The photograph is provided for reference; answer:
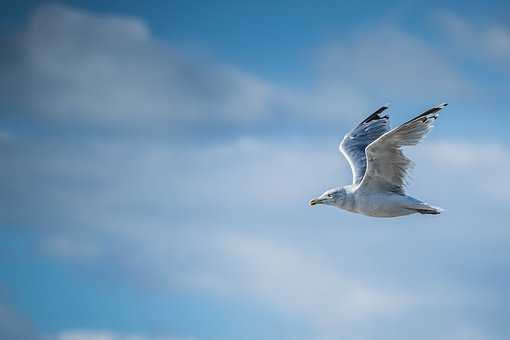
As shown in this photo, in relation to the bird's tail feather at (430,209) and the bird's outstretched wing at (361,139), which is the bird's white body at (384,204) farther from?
the bird's outstretched wing at (361,139)

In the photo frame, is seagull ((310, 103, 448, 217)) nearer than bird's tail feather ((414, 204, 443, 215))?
Yes

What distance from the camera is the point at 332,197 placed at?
20.3 meters

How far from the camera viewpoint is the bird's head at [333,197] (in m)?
20.0

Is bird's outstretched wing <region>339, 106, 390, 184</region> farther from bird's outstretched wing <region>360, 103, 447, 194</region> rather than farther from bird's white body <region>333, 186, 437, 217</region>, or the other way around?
bird's outstretched wing <region>360, 103, 447, 194</region>

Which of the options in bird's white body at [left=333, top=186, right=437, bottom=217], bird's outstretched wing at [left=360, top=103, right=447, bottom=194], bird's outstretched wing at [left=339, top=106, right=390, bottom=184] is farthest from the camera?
bird's outstretched wing at [left=339, top=106, right=390, bottom=184]

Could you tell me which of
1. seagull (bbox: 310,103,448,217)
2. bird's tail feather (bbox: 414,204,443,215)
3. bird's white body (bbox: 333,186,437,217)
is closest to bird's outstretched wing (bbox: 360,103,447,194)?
seagull (bbox: 310,103,448,217)

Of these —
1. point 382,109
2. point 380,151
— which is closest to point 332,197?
point 380,151

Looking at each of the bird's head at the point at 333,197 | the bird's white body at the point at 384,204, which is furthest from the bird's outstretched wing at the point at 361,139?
the bird's white body at the point at 384,204

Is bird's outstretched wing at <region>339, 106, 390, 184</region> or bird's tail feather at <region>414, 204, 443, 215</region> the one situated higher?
bird's outstretched wing at <region>339, 106, 390, 184</region>

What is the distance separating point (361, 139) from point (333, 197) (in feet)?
12.8

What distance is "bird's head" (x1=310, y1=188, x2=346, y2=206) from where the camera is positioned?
2005cm

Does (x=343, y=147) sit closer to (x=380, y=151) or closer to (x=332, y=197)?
(x=332, y=197)

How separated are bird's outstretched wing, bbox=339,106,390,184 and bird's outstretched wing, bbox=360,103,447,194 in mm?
1873

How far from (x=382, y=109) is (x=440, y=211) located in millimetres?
6301
